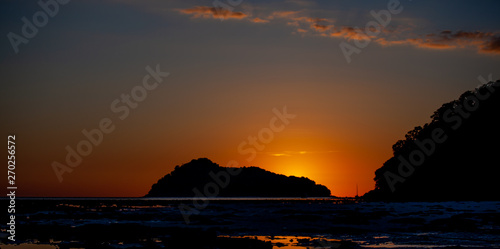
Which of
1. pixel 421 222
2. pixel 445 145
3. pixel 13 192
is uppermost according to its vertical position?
pixel 445 145

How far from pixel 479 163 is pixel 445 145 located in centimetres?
1006

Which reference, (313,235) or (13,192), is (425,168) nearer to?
(313,235)

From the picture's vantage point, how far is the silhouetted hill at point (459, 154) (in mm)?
117875

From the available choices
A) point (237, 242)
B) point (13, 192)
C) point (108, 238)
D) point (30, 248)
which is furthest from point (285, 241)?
point (13, 192)

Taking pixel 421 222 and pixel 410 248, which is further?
pixel 421 222

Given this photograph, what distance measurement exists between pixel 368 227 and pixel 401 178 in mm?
106504

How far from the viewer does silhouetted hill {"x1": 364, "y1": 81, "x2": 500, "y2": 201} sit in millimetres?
117875

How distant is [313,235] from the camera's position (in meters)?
34.3

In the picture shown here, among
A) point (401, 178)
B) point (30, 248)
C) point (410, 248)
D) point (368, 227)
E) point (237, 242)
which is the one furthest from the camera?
point (401, 178)

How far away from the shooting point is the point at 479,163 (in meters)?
119

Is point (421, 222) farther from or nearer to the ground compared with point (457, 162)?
nearer to the ground

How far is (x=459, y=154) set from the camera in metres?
123

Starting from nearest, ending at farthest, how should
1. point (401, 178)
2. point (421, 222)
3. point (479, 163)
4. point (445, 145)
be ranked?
point (421, 222) → point (479, 163) → point (445, 145) → point (401, 178)

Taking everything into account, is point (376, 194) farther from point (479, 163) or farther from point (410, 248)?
point (410, 248)
